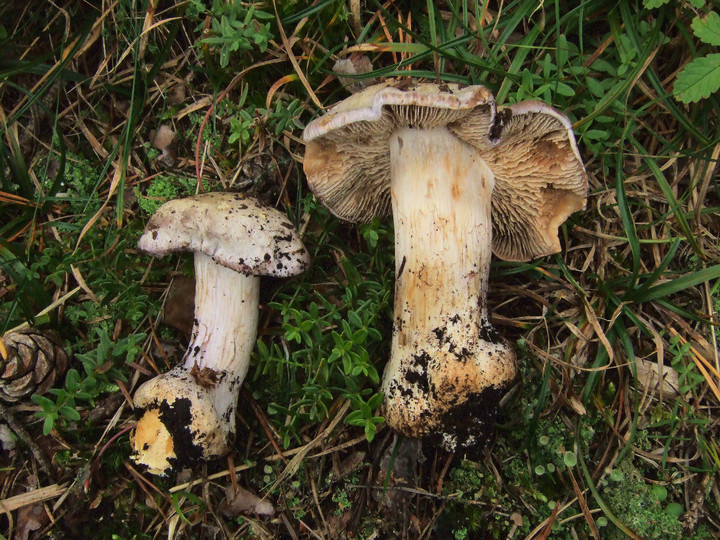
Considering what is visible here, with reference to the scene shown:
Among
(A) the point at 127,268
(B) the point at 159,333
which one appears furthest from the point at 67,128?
(B) the point at 159,333

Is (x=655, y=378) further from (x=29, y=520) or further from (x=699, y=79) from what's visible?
(x=29, y=520)

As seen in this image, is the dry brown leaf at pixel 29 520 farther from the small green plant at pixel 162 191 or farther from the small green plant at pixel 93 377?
the small green plant at pixel 162 191

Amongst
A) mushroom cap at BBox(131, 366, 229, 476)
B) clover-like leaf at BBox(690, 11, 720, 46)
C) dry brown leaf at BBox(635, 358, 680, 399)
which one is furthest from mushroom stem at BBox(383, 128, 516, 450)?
clover-like leaf at BBox(690, 11, 720, 46)

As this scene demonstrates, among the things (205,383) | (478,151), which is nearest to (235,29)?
(478,151)

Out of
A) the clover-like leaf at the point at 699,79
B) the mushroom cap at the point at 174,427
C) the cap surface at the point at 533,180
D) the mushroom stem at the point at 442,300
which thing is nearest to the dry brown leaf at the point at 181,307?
the mushroom cap at the point at 174,427

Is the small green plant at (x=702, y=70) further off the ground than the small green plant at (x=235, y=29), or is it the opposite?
the small green plant at (x=702, y=70)

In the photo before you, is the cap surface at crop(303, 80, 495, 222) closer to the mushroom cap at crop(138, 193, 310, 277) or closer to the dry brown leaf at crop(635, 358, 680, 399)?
the mushroom cap at crop(138, 193, 310, 277)

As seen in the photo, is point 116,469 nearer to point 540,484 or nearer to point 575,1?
point 540,484
